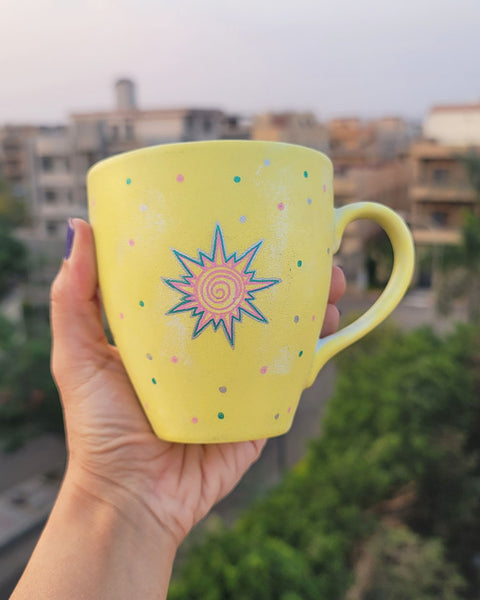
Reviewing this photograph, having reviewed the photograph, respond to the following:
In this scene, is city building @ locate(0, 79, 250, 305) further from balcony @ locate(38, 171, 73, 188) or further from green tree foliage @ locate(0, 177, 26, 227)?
green tree foliage @ locate(0, 177, 26, 227)

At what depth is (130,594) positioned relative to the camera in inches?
25.6

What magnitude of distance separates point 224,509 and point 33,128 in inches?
318

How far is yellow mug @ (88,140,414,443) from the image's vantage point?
0.55 meters

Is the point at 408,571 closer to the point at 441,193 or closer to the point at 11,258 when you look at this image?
the point at 441,193

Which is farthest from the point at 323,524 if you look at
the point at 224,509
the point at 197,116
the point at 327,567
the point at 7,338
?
the point at 7,338

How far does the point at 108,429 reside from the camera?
Result: 0.73m

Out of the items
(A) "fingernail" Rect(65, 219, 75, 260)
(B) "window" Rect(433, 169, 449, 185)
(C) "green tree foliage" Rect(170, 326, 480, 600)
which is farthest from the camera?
(B) "window" Rect(433, 169, 449, 185)

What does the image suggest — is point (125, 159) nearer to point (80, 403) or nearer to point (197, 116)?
point (80, 403)

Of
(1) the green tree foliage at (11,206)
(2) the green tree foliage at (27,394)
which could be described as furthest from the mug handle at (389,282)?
(1) the green tree foliage at (11,206)

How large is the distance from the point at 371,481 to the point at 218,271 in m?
2.61

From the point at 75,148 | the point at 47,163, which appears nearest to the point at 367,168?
the point at 75,148

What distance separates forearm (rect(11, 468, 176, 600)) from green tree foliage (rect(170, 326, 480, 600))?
1396 mm

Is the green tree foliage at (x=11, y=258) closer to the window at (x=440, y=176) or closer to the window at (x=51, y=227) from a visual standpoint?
the window at (x=51, y=227)

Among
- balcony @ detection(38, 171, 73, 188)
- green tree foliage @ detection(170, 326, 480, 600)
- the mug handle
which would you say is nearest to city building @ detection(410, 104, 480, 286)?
green tree foliage @ detection(170, 326, 480, 600)
